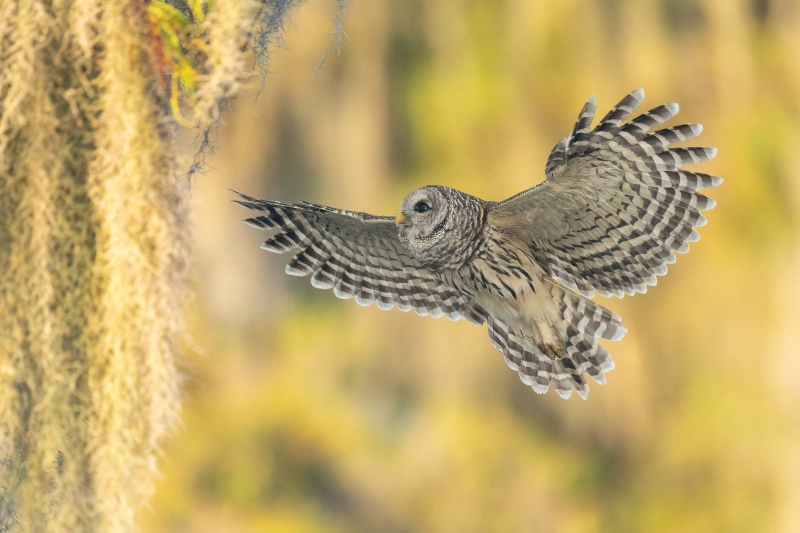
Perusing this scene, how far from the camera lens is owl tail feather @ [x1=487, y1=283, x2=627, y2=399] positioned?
199cm

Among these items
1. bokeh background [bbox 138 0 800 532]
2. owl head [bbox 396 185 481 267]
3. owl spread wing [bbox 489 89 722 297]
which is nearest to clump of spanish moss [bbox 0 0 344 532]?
owl head [bbox 396 185 481 267]

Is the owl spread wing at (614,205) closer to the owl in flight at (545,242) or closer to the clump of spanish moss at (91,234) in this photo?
the owl in flight at (545,242)

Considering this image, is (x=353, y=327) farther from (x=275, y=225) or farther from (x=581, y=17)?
(x=581, y=17)

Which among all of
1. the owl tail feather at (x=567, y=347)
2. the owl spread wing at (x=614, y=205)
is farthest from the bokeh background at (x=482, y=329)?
the owl spread wing at (x=614, y=205)

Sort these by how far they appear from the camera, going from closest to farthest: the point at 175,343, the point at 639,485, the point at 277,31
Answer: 1. the point at 277,31
2. the point at 175,343
3. the point at 639,485

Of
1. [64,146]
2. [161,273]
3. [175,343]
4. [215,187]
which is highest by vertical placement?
[215,187]

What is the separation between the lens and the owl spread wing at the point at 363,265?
2.07 metres

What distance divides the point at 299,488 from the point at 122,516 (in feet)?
4.39

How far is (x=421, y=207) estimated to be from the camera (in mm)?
1837

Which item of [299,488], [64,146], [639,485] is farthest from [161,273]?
[639,485]

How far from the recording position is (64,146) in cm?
188

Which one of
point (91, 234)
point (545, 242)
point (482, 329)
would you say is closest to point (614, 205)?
point (545, 242)

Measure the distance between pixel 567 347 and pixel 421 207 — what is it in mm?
530

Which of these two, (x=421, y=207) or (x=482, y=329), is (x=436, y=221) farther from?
(x=482, y=329)
